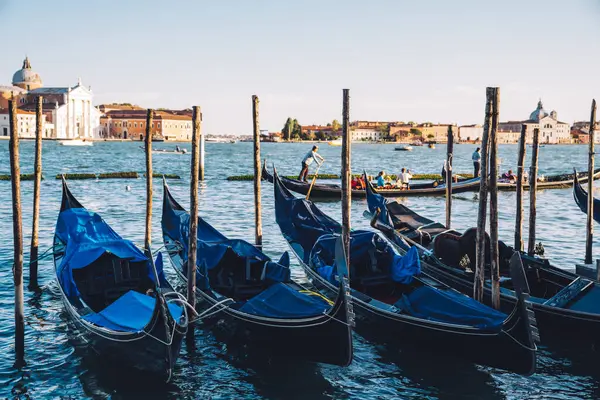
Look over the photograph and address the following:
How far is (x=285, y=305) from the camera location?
6.69 meters

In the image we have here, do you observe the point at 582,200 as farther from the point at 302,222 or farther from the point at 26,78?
the point at 26,78

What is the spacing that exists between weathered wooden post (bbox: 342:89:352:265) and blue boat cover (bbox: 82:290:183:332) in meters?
2.21

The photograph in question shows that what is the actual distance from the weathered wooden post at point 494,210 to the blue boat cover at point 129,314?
3.17m

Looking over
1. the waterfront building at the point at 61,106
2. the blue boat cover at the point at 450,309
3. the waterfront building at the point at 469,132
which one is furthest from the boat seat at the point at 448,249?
the waterfront building at the point at 469,132

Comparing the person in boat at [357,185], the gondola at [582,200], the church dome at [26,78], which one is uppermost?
the church dome at [26,78]

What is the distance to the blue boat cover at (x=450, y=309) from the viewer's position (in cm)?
636

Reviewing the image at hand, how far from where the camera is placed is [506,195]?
2281 cm

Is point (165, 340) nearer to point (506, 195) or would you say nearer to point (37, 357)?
point (37, 357)

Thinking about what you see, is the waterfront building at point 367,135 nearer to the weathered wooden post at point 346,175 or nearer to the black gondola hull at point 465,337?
the weathered wooden post at point 346,175

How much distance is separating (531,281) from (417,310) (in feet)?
6.70

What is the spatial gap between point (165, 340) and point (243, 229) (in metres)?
9.52

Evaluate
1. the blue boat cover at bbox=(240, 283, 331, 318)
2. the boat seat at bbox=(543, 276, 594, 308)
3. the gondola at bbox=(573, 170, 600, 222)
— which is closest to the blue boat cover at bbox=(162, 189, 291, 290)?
the blue boat cover at bbox=(240, 283, 331, 318)

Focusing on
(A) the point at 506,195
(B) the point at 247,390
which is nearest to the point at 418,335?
(B) the point at 247,390

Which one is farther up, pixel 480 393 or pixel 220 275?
pixel 220 275
